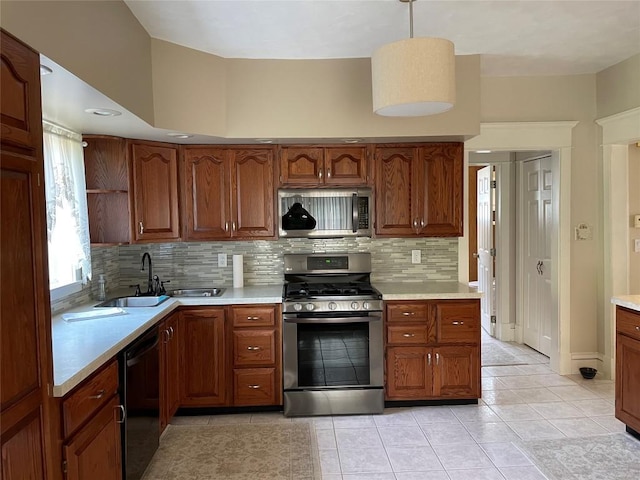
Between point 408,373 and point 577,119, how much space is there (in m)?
2.68

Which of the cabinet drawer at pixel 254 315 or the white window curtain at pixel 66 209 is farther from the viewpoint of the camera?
the cabinet drawer at pixel 254 315

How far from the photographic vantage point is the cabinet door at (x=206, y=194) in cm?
380

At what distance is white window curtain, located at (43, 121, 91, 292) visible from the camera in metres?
2.82

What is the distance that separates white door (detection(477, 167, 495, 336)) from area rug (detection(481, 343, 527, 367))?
0.48m

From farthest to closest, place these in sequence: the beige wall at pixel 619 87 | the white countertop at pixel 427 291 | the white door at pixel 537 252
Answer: the white door at pixel 537 252 < the beige wall at pixel 619 87 < the white countertop at pixel 427 291

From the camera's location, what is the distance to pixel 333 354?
3.55 meters

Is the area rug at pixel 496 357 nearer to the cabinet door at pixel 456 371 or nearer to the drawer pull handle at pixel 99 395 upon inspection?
the cabinet door at pixel 456 371

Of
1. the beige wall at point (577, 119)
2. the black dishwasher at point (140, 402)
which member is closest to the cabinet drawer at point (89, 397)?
the black dishwasher at point (140, 402)

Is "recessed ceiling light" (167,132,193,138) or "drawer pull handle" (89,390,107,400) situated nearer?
"drawer pull handle" (89,390,107,400)

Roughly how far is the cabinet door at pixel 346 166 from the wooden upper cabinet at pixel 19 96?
7.85 feet

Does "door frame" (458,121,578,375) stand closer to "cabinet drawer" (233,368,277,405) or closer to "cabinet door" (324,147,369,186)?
"cabinet door" (324,147,369,186)

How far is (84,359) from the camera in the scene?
2.01 m

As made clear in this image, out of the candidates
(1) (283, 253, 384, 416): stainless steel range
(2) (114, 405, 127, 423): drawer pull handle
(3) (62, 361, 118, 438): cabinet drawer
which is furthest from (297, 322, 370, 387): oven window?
(3) (62, 361, 118, 438): cabinet drawer

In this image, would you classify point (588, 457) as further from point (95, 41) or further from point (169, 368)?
point (95, 41)
